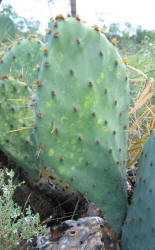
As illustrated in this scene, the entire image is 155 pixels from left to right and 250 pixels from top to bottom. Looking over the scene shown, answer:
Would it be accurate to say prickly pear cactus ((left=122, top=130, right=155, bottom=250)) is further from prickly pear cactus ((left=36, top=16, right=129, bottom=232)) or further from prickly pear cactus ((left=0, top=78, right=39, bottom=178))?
prickly pear cactus ((left=0, top=78, right=39, bottom=178))

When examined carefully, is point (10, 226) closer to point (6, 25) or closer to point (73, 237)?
point (73, 237)

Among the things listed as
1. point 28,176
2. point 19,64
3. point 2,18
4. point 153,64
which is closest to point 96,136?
point 28,176

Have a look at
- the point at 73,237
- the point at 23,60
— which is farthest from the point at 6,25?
the point at 73,237

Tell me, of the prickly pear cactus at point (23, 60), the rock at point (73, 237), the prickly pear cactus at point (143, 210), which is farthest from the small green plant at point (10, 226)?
the prickly pear cactus at point (23, 60)

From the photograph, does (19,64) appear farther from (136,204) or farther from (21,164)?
(136,204)

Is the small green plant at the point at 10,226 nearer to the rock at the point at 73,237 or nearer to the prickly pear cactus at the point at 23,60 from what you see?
the rock at the point at 73,237

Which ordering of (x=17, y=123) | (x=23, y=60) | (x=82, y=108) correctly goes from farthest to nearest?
1. (x=23, y=60)
2. (x=17, y=123)
3. (x=82, y=108)
